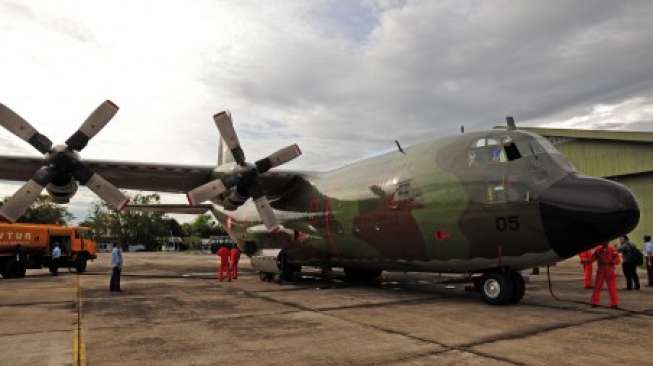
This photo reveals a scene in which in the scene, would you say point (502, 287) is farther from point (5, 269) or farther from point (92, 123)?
point (5, 269)

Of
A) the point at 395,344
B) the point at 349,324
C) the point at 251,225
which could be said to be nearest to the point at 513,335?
the point at 395,344

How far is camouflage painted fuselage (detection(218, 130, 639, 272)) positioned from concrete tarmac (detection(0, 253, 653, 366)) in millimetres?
1202

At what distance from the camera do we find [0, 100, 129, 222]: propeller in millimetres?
13531

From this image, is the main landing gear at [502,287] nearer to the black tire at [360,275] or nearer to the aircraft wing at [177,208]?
the black tire at [360,275]

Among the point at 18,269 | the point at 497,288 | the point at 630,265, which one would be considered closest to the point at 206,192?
the point at 497,288

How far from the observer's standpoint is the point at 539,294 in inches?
514

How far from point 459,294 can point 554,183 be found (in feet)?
15.3

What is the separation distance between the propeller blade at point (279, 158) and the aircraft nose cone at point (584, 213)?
333 inches

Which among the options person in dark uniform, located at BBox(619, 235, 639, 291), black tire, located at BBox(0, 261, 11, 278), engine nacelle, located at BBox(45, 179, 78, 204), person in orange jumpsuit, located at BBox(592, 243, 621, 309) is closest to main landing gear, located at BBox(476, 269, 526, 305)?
person in orange jumpsuit, located at BBox(592, 243, 621, 309)

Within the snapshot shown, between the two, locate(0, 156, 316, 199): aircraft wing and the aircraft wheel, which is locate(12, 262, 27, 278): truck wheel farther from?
the aircraft wheel

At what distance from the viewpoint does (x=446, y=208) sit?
1141 cm

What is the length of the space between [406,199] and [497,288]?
10.3 feet

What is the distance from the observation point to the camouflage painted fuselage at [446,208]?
33.3 feet

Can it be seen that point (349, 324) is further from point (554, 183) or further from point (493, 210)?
point (554, 183)
